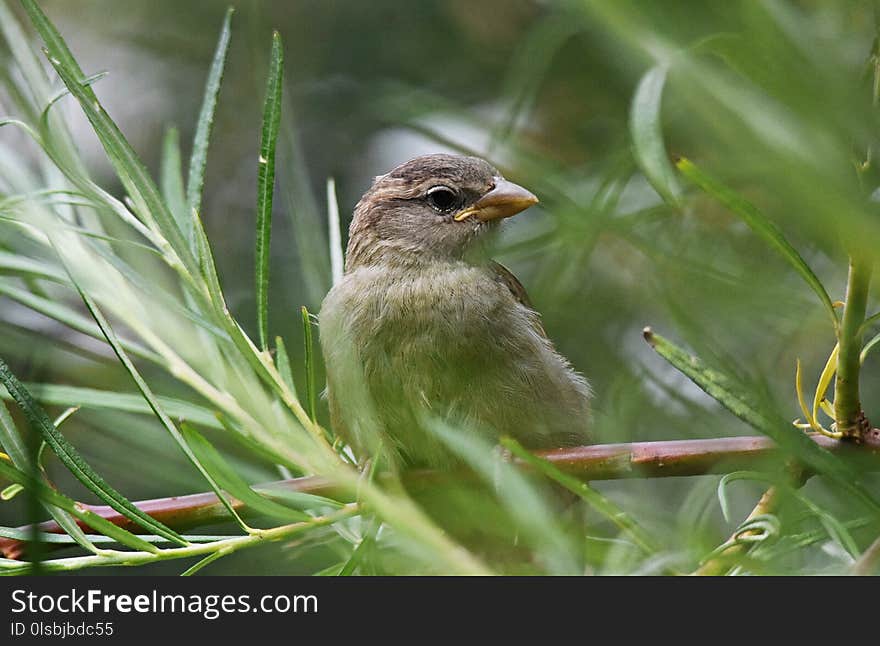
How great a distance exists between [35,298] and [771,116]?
5.11 feet

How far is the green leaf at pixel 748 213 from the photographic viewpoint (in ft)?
3.20

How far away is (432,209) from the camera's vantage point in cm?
368

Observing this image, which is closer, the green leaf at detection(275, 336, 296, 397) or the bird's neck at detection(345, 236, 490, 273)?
the green leaf at detection(275, 336, 296, 397)

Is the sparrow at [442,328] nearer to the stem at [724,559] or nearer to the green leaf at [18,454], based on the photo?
the green leaf at [18,454]

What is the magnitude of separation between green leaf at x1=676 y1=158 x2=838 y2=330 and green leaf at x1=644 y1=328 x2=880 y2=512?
0.16 meters

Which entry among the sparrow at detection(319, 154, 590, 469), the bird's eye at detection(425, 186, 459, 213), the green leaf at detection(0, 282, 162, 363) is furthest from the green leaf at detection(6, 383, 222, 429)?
the bird's eye at detection(425, 186, 459, 213)

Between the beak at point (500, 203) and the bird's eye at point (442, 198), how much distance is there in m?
0.08

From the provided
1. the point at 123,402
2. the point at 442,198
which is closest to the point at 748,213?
the point at 123,402

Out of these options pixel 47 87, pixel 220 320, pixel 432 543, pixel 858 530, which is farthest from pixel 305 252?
pixel 858 530

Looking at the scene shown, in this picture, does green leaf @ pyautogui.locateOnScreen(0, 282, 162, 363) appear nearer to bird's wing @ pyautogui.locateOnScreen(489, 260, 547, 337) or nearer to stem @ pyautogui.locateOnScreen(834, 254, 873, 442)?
stem @ pyautogui.locateOnScreen(834, 254, 873, 442)

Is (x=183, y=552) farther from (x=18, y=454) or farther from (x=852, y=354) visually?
(x=852, y=354)

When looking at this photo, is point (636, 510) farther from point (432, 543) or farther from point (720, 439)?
point (432, 543)

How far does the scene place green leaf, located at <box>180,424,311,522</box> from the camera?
139 cm

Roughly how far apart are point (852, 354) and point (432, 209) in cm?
247
